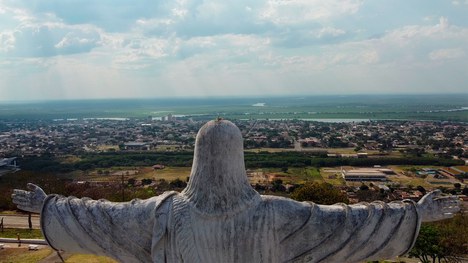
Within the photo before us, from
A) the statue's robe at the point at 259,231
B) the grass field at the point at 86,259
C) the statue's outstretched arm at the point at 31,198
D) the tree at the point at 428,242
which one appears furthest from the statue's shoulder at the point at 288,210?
the tree at the point at 428,242

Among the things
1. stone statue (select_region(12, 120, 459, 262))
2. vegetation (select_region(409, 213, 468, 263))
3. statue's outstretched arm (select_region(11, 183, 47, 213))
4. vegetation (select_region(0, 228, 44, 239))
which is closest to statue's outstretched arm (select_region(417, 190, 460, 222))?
stone statue (select_region(12, 120, 459, 262))

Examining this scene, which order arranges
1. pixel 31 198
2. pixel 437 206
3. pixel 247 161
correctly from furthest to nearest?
pixel 247 161, pixel 31 198, pixel 437 206

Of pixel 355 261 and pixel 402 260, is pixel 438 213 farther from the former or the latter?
pixel 402 260

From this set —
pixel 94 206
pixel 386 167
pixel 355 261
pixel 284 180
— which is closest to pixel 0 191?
pixel 284 180

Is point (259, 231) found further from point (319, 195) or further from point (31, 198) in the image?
point (319, 195)

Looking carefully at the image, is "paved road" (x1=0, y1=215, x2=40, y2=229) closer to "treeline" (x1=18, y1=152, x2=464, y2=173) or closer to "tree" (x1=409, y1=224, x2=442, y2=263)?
"tree" (x1=409, y1=224, x2=442, y2=263)

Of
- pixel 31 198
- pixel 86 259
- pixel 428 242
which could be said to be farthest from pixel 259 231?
pixel 428 242

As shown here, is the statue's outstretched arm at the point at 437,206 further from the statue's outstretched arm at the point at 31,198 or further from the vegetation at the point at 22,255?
the vegetation at the point at 22,255
